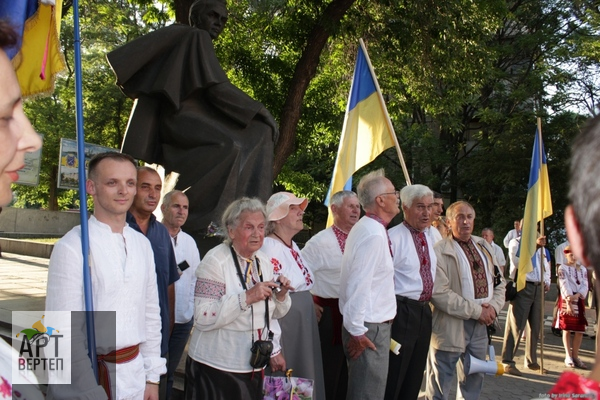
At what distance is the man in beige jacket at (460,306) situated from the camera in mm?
5125

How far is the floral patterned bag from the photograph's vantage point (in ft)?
11.4

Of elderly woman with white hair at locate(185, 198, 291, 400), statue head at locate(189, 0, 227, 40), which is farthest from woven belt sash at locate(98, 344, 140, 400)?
statue head at locate(189, 0, 227, 40)

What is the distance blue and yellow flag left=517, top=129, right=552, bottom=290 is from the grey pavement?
1.17 m

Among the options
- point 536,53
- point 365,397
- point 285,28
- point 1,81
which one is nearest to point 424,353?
point 365,397

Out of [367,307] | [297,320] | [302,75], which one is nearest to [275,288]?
[297,320]

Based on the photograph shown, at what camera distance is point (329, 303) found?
513 cm

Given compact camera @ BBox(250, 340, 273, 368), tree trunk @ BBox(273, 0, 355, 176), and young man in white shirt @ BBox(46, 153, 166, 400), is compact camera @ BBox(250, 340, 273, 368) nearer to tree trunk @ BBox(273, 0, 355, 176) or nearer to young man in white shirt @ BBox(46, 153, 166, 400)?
young man in white shirt @ BBox(46, 153, 166, 400)

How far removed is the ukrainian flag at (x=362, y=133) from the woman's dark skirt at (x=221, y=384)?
3.29 metres

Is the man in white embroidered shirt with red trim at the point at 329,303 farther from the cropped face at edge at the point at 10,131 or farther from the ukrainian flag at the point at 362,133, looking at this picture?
the cropped face at edge at the point at 10,131

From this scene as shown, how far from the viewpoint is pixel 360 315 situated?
421 centimetres

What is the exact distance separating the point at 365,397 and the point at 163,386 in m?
1.40

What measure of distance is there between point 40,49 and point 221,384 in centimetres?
207

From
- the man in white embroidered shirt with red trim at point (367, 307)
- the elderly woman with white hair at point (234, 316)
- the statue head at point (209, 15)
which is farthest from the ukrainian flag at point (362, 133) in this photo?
the elderly woman with white hair at point (234, 316)

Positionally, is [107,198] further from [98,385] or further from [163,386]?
[163,386]
